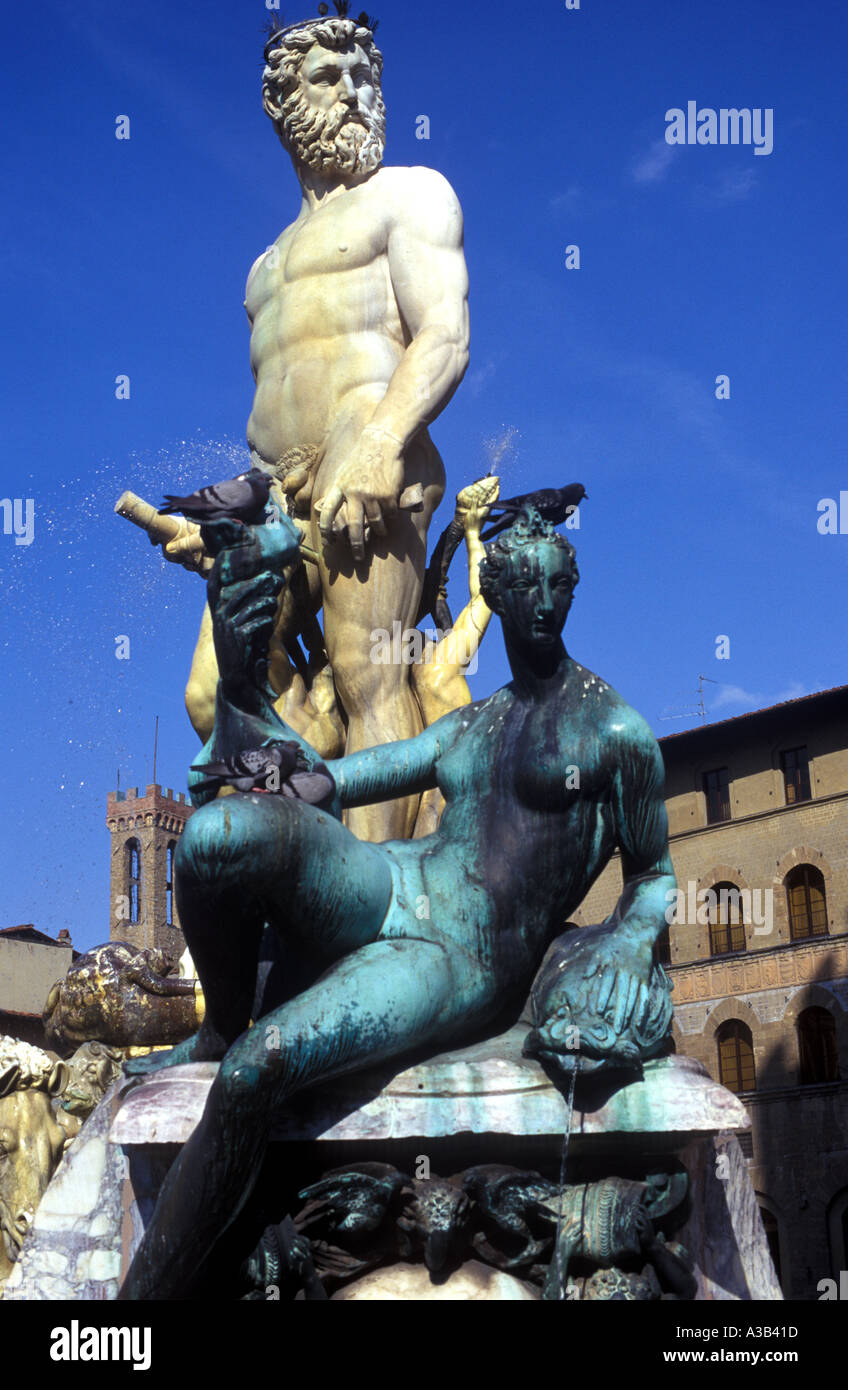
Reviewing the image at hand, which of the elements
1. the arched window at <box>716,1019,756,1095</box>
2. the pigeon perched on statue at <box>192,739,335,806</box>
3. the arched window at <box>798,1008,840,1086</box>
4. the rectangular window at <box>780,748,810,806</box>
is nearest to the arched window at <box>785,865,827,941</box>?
the rectangular window at <box>780,748,810,806</box>

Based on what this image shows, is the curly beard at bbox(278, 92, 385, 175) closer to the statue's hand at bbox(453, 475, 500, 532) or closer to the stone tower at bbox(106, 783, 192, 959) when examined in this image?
the statue's hand at bbox(453, 475, 500, 532)

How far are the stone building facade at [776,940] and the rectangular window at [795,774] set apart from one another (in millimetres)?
35

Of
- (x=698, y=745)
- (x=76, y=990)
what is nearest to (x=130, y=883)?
(x=698, y=745)

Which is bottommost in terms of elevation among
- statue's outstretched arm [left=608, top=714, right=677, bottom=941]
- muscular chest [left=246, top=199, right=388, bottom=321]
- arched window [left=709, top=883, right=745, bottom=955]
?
statue's outstretched arm [left=608, top=714, right=677, bottom=941]

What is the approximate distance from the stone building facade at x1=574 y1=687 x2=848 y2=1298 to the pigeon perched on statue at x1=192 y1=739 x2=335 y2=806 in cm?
3553

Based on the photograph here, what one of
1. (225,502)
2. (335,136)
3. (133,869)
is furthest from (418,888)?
(133,869)

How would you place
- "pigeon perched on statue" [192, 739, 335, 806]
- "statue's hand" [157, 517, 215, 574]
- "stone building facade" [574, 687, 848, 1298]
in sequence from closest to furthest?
"pigeon perched on statue" [192, 739, 335, 806]
"statue's hand" [157, 517, 215, 574]
"stone building facade" [574, 687, 848, 1298]

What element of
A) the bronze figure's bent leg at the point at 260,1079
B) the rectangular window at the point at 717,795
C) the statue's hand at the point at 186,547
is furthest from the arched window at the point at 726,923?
the bronze figure's bent leg at the point at 260,1079

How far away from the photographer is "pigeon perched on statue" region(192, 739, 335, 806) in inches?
123

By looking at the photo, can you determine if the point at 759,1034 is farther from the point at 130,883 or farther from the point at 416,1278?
the point at 130,883

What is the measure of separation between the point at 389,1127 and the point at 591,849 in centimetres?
67

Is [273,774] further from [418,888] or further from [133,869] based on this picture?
[133,869]
